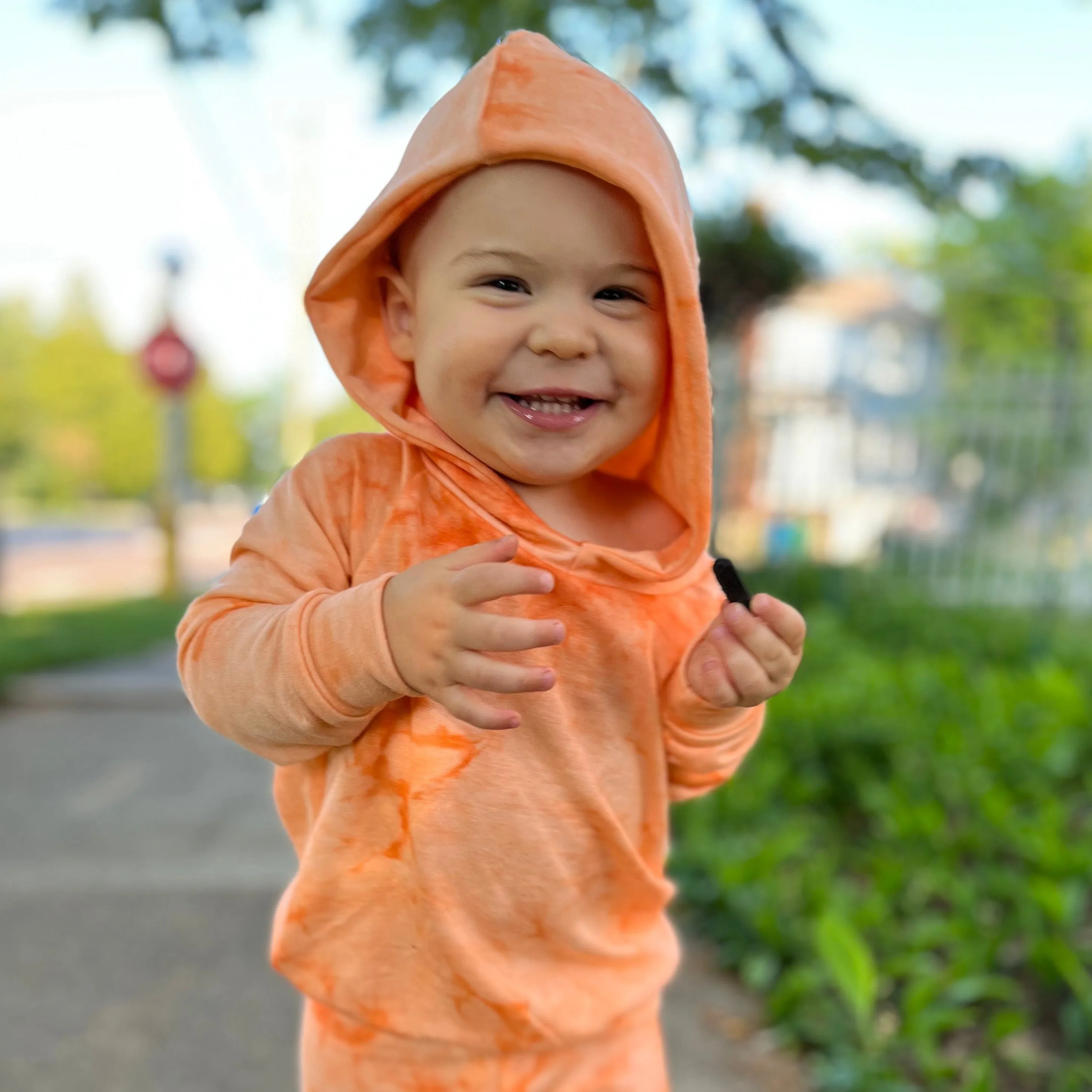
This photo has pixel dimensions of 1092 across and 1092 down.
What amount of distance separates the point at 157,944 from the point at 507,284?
9.06ft

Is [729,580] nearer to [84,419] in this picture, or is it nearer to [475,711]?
[475,711]

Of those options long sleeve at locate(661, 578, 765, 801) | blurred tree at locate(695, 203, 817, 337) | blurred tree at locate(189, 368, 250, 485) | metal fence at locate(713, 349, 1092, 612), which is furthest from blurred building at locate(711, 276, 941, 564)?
blurred tree at locate(189, 368, 250, 485)

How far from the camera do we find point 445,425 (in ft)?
3.37

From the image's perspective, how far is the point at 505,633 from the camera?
0.83 m

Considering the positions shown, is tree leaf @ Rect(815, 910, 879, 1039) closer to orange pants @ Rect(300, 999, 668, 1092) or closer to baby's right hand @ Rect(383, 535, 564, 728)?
orange pants @ Rect(300, 999, 668, 1092)

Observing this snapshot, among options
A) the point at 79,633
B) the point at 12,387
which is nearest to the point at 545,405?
the point at 79,633

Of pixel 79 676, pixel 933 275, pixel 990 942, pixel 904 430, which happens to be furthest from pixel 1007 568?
pixel 933 275

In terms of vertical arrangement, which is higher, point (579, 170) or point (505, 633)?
point (579, 170)

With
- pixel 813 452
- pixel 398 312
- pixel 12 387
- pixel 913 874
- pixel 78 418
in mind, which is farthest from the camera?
pixel 12 387

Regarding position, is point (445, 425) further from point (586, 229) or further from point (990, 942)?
point (990, 942)

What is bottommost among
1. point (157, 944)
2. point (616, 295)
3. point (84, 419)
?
point (84, 419)

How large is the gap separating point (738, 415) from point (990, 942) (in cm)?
474

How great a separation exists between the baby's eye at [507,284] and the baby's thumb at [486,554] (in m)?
0.25

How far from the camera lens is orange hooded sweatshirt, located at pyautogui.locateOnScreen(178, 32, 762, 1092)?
949 millimetres
